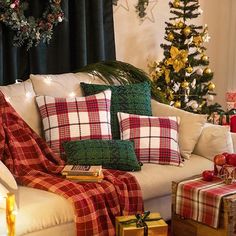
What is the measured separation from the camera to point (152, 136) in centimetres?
290

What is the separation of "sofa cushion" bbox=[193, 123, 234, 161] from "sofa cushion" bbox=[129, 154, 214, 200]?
0.09 m

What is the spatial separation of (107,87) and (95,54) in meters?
0.84

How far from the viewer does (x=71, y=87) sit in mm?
3080

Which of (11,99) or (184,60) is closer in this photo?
(11,99)

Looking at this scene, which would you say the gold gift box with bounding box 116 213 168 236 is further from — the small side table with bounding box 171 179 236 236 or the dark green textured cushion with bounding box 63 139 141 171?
the dark green textured cushion with bounding box 63 139 141 171

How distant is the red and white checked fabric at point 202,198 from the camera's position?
89.4 inches

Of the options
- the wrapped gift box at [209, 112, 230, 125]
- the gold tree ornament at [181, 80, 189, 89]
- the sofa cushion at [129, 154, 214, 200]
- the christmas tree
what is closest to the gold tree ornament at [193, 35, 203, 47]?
the christmas tree

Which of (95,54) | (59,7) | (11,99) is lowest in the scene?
(11,99)

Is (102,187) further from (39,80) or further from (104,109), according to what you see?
(39,80)

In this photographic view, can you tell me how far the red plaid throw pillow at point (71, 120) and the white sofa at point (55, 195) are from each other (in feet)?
0.35

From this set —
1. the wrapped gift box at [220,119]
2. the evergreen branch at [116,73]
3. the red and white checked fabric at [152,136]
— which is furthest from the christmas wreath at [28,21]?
the wrapped gift box at [220,119]

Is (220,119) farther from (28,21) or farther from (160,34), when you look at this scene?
(28,21)

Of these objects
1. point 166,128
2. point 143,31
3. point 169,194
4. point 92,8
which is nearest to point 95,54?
point 92,8

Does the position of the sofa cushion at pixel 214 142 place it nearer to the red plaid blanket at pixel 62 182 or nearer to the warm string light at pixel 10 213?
the red plaid blanket at pixel 62 182
